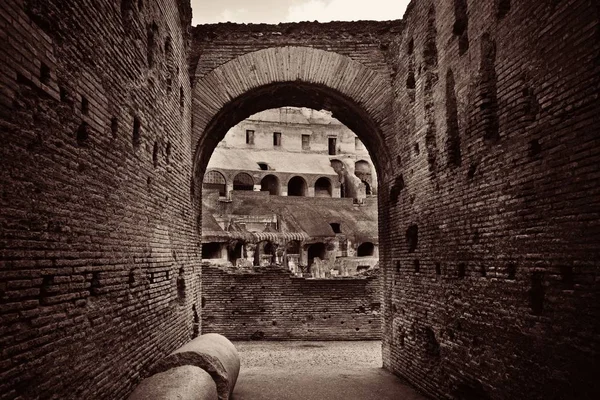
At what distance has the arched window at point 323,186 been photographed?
39631mm

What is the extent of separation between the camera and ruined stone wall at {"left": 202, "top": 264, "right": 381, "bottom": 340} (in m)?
13.6

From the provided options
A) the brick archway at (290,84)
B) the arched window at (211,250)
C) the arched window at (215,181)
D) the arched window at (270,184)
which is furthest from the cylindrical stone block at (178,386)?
the arched window at (270,184)

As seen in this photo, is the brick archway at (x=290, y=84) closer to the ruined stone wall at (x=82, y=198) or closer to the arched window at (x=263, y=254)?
the ruined stone wall at (x=82, y=198)

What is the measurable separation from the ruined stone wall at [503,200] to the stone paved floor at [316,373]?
752 mm

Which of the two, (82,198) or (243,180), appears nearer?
(82,198)

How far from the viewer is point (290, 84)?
33.1 ft

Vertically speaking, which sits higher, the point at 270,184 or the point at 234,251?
the point at 270,184

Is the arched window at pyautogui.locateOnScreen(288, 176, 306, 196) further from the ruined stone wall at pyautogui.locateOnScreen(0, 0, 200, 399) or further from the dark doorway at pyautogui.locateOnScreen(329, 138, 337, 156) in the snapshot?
the ruined stone wall at pyautogui.locateOnScreen(0, 0, 200, 399)

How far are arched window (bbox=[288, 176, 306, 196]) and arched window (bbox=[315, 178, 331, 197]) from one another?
1.32 metres

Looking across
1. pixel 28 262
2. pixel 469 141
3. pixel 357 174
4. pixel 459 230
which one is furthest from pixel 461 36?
pixel 357 174

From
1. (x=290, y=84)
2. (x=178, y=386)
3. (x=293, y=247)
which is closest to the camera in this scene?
(x=178, y=386)

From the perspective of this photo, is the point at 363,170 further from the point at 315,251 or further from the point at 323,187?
the point at 315,251

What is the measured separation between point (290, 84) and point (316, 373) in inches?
239

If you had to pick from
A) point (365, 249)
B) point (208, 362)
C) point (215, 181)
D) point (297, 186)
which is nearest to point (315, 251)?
point (365, 249)
